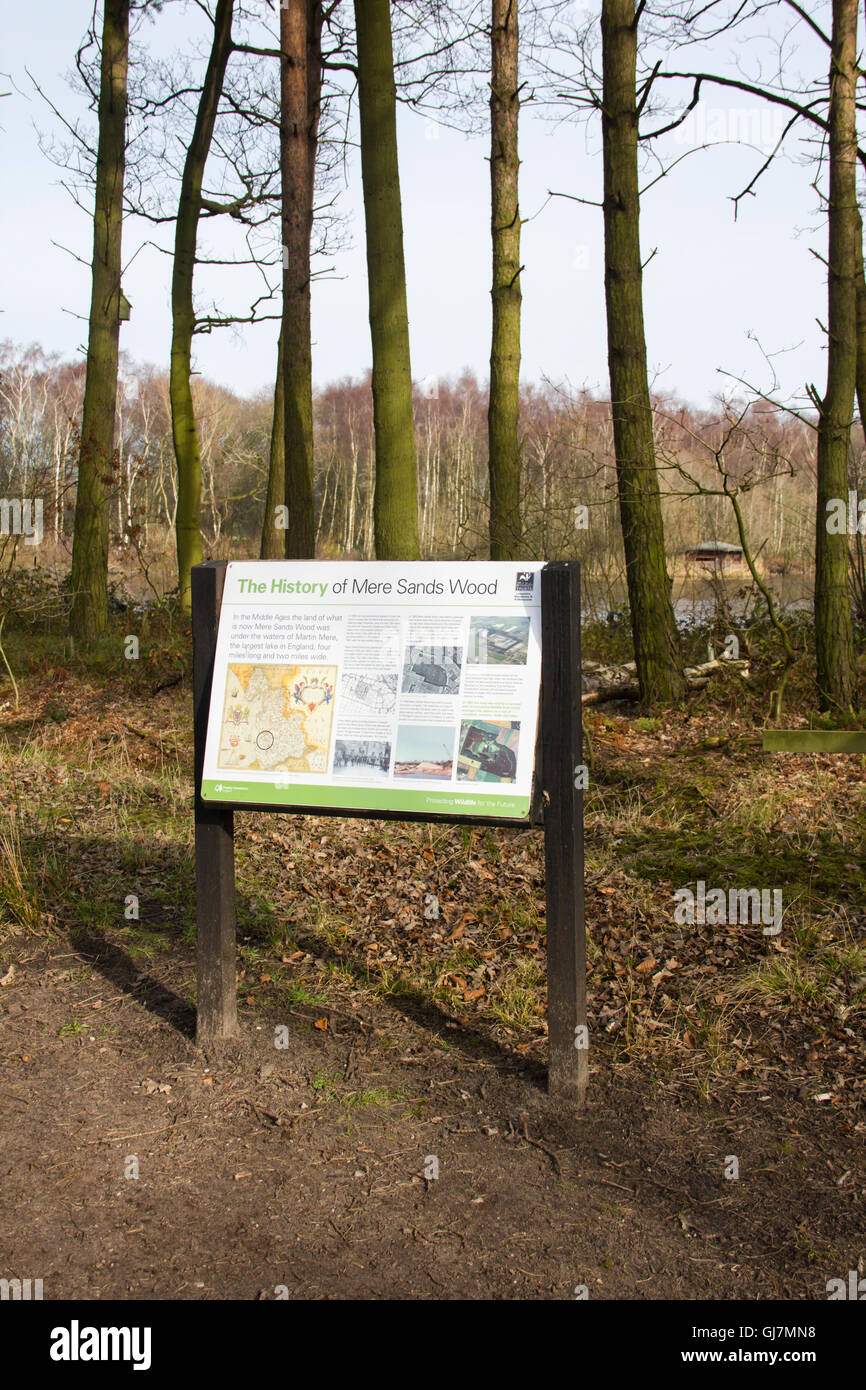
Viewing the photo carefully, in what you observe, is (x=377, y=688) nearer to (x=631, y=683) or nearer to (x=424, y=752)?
(x=424, y=752)

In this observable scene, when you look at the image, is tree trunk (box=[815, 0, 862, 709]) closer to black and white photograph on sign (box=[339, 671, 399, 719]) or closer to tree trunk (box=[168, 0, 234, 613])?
black and white photograph on sign (box=[339, 671, 399, 719])

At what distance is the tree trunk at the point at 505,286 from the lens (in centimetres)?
1279

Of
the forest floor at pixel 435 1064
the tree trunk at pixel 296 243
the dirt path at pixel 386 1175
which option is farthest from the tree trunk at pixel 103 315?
the dirt path at pixel 386 1175

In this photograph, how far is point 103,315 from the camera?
1380 cm

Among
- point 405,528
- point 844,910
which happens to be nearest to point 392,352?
point 405,528

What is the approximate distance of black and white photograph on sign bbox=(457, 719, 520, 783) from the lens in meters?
3.58

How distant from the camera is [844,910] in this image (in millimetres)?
4938

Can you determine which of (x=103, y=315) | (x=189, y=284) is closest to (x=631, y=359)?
(x=103, y=315)

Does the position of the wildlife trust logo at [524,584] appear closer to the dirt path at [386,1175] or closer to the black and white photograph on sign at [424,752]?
the black and white photograph on sign at [424,752]

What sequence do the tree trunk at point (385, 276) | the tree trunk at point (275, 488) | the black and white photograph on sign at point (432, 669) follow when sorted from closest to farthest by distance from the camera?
1. the black and white photograph on sign at point (432, 669)
2. the tree trunk at point (385, 276)
3. the tree trunk at point (275, 488)

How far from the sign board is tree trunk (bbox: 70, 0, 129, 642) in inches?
413

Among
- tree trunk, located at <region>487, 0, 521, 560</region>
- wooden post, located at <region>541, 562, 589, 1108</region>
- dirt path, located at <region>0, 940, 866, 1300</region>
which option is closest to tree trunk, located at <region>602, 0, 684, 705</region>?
tree trunk, located at <region>487, 0, 521, 560</region>

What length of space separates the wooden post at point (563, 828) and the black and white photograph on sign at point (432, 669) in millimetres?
306
